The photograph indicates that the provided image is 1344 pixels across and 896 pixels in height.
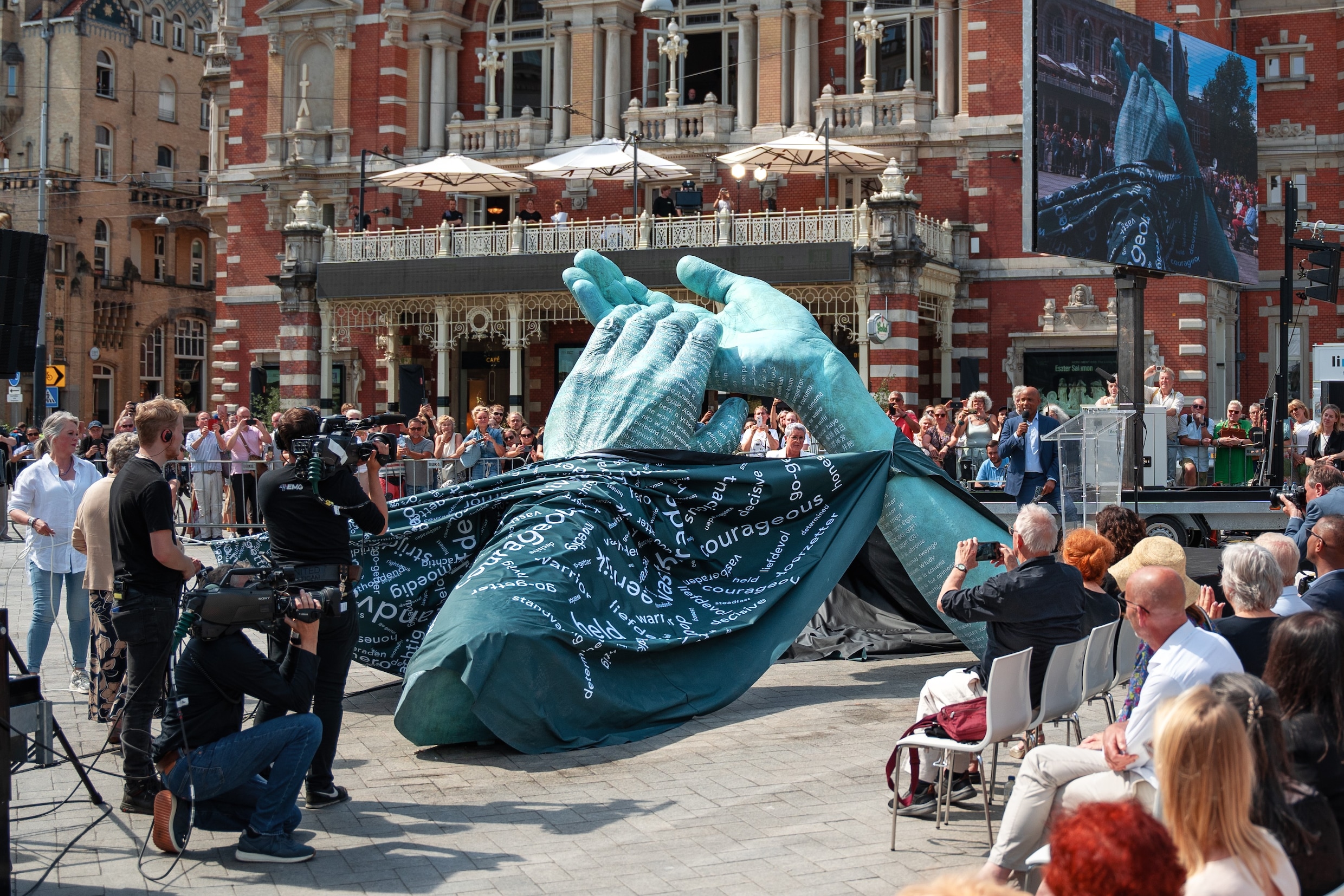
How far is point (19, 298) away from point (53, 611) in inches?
96.8

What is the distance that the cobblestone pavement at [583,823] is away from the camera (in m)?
5.70

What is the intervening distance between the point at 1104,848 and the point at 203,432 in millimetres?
18073

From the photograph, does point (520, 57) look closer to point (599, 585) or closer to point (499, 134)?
point (499, 134)

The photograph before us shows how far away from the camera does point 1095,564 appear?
7109mm

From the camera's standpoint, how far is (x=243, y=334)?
34.1 metres

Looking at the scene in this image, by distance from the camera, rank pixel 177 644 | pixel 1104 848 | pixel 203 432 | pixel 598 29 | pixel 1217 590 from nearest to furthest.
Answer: pixel 1104 848 → pixel 177 644 → pixel 1217 590 → pixel 203 432 → pixel 598 29

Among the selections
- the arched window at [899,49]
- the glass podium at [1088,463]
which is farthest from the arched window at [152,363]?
the glass podium at [1088,463]

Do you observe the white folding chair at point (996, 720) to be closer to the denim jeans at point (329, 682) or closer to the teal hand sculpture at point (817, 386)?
the denim jeans at point (329, 682)

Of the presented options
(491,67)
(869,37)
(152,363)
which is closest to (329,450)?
(869,37)

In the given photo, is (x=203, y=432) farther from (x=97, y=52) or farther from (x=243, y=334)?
(x=97, y=52)

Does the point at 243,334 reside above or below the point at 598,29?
below

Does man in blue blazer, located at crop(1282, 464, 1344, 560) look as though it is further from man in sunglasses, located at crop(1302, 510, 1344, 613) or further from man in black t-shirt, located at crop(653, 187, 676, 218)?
man in black t-shirt, located at crop(653, 187, 676, 218)

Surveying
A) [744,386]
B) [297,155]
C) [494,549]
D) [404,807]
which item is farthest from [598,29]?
[404,807]

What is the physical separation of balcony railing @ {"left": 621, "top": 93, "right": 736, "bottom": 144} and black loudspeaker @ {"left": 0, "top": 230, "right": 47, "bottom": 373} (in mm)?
22586
